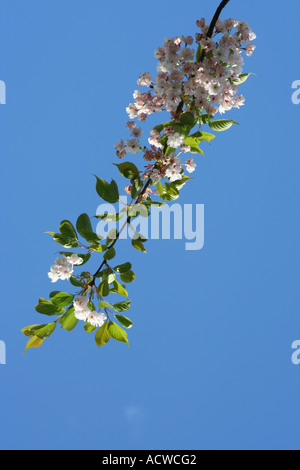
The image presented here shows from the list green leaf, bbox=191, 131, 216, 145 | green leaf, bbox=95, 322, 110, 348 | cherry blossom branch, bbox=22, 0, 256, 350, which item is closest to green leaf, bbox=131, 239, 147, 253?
cherry blossom branch, bbox=22, 0, 256, 350

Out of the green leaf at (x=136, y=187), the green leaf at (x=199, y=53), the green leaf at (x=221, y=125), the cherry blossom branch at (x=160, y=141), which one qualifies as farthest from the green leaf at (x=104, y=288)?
the green leaf at (x=199, y=53)

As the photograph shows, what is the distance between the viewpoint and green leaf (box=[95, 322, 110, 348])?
192cm

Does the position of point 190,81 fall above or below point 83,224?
above

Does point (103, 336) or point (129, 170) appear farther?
point (103, 336)

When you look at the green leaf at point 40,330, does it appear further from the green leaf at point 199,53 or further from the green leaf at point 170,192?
the green leaf at point 199,53

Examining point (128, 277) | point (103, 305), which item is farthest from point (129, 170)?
point (103, 305)

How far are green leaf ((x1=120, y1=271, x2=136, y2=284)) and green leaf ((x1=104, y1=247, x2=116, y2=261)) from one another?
14 centimetres

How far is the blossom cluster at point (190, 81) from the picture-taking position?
1712 mm

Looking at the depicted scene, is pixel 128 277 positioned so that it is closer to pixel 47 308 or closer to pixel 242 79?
pixel 47 308

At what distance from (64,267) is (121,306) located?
1.05 ft

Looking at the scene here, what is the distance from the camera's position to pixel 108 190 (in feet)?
5.89

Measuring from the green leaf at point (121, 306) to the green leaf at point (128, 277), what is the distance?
105 millimetres

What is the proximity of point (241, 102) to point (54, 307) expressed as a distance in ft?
3.89

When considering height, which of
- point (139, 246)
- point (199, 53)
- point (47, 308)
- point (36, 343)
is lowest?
point (36, 343)
